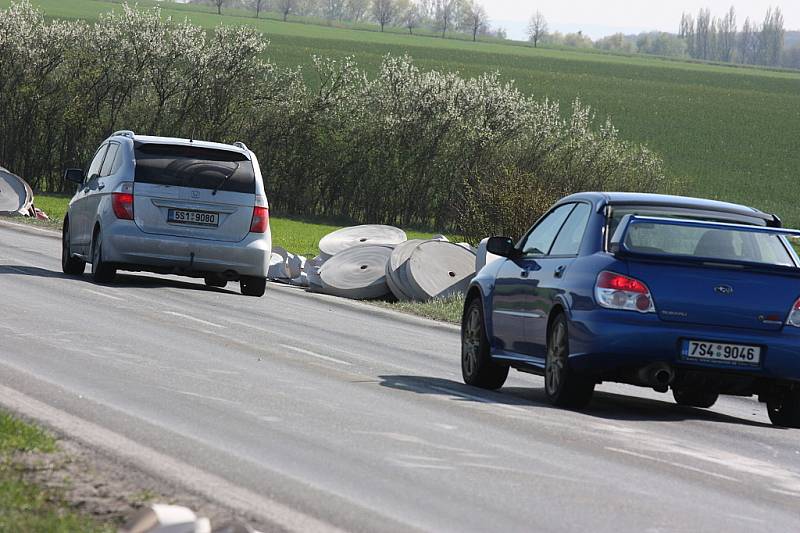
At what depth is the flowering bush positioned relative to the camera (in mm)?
54781

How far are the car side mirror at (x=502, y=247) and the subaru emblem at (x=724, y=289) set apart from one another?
2.01m

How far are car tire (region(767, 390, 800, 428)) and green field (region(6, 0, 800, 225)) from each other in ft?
154

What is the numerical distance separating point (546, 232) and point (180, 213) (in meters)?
8.13

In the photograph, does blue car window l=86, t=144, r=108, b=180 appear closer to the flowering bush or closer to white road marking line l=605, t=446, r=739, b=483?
white road marking line l=605, t=446, r=739, b=483

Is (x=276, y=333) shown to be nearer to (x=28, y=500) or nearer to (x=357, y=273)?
(x=357, y=273)

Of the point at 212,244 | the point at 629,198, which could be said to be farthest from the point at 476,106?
the point at 629,198

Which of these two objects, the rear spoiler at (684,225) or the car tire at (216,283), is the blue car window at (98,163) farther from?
the rear spoiler at (684,225)

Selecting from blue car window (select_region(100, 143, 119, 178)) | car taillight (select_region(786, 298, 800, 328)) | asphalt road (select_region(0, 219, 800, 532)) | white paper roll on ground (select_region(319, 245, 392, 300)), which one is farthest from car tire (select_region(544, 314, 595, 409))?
white paper roll on ground (select_region(319, 245, 392, 300))

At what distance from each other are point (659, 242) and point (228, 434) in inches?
158

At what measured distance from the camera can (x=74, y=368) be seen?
1197cm

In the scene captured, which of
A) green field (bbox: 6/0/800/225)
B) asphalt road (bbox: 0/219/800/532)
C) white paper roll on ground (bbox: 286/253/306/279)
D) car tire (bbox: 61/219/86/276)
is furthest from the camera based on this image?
green field (bbox: 6/0/800/225)

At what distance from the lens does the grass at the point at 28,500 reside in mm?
6352

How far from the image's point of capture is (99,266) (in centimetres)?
2062

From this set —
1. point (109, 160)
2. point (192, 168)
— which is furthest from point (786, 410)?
point (109, 160)
